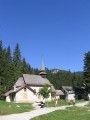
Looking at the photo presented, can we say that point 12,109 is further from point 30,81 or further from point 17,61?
point 17,61

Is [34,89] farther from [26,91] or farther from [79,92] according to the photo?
[79,92]

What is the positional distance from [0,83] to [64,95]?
32903 mm

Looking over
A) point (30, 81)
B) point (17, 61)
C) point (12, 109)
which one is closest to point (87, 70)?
point (30, 81)

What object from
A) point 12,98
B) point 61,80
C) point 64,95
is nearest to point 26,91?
point 12,98

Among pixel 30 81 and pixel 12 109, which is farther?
pixel 30 81

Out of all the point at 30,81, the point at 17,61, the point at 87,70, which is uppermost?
the point at 17,61

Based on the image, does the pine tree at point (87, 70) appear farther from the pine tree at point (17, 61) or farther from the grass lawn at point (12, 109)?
the grass lawn at point (12, 109)

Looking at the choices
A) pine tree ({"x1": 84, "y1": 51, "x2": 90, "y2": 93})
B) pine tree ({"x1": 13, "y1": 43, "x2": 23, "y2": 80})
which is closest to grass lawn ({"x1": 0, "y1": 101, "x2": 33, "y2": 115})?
pine tree ({"x1": 84, "y1": 51, "x2": 90, "y2": 93})

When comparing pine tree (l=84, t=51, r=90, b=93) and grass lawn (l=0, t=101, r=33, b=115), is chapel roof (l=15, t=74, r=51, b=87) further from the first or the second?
grass lawn (l=0, t=101, r=33, b=115)

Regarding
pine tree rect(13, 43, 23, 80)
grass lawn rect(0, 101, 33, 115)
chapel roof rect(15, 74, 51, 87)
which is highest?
pine tree rect(13, 43, 23, 80)

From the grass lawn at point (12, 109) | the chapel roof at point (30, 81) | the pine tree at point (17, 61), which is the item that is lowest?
the grass lawn at point (12, 109)

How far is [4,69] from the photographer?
83.9 metres

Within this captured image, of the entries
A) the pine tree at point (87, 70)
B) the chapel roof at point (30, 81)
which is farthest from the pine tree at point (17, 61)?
the pine tree at point (87, 70)

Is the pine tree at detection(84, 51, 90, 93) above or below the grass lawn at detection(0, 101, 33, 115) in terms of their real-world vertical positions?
above
